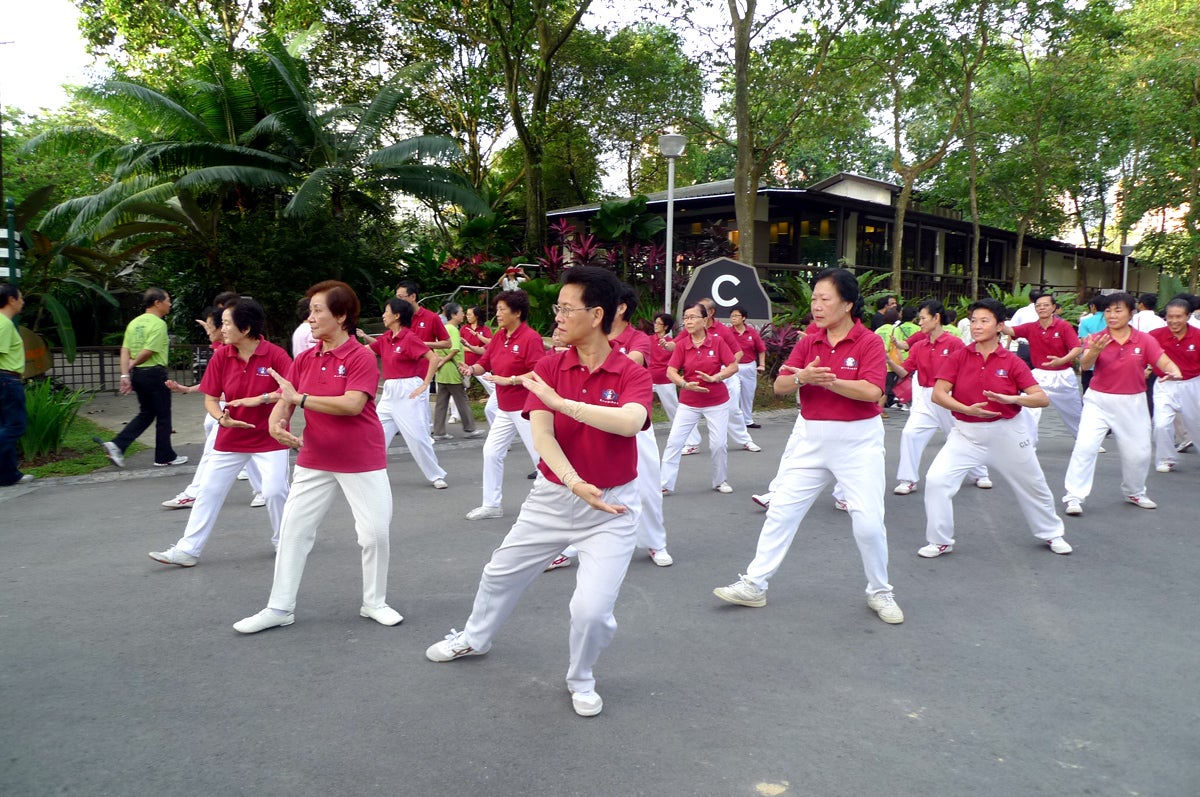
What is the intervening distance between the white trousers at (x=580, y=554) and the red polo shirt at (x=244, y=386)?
102 inches

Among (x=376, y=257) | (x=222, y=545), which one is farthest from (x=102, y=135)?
(x=222, y=545)

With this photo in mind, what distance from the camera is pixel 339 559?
20.0 ft

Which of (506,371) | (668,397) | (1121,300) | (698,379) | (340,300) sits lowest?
(668,397)

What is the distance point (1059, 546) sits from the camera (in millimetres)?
6305

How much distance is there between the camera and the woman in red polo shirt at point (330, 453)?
4.64m

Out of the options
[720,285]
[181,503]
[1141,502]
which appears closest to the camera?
[181,503]

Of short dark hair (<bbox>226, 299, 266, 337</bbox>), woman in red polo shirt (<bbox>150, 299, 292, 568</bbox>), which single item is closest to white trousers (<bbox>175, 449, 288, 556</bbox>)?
woman in red polo shirt (<bbox>150, 299, 292, 568</bbox>)

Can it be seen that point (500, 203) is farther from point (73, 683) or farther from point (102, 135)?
point (73, 683)

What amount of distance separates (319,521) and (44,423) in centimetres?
645

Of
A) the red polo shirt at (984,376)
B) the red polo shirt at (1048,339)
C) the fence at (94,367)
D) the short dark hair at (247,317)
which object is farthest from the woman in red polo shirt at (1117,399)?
the fence at (94,367)

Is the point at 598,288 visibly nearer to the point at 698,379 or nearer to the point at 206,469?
the point at 206,469

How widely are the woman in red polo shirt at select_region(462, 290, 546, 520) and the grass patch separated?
184 inches

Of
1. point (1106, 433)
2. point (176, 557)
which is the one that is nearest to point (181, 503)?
point (176, 557)

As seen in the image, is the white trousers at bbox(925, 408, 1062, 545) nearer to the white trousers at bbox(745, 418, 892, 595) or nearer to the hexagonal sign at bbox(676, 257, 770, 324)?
the white trousers at bbox(745, 418, 892, 595)
